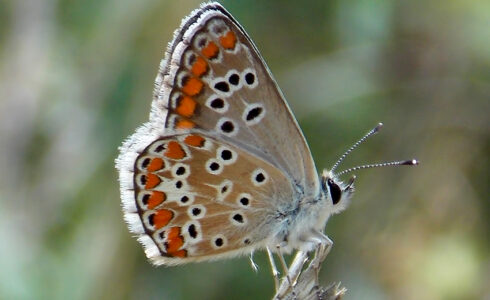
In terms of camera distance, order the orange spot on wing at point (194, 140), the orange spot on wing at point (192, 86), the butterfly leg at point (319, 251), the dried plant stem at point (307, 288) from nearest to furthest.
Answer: the dried plant stem at point (307, 288), the butterfly leg at point (319, 251), the orange spot on wing at point (192, 86), the orange spot on wing at point (194, 140)

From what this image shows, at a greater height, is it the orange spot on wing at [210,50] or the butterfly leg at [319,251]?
the orange spot on wing at [210,50]

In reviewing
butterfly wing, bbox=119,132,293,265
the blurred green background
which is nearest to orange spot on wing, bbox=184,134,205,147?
butterfly wing, bbox=119,132,293,265

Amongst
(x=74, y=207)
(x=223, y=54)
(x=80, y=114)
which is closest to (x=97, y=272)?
(x=74, y=207)

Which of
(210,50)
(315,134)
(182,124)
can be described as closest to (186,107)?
(182,124)

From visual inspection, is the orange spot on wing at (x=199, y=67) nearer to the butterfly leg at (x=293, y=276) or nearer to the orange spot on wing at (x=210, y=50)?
the orange spot on wing at (x=210, y=50)

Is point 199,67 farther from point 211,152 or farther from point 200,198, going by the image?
point 200,198

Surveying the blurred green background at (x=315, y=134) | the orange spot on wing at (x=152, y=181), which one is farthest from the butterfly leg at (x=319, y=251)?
the blurred green background at (x=315, y=134)

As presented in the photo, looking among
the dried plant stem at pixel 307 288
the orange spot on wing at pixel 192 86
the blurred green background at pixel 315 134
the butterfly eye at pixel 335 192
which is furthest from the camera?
the blurred green background at pixel 315 134

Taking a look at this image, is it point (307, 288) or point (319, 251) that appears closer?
point (307, 288)
